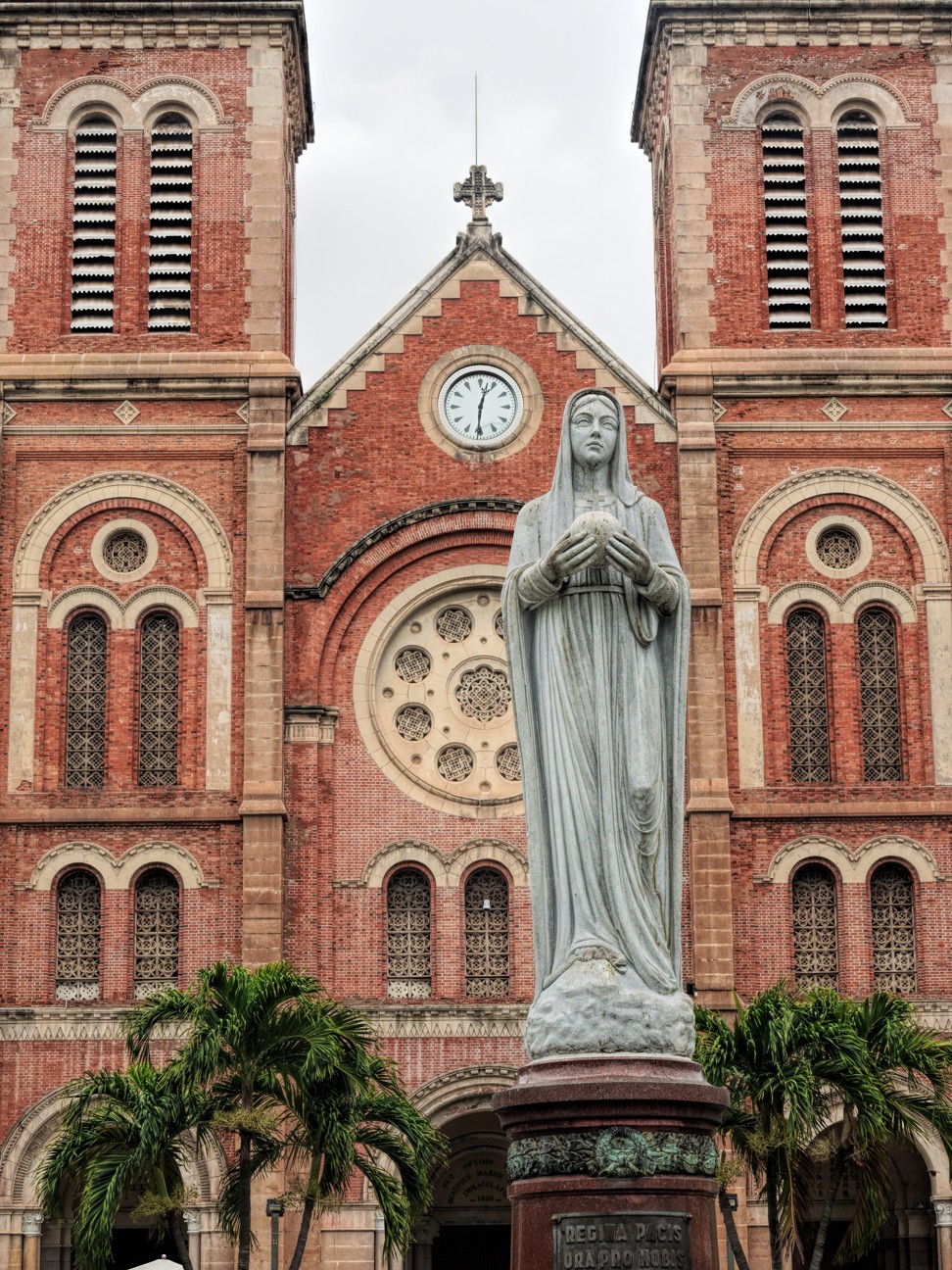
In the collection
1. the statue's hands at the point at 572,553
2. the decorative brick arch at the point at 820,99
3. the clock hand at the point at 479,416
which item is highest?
the decorative brick arch at the point at 820,99

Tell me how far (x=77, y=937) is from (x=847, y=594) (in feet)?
40.5

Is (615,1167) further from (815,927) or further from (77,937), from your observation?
(77,937)

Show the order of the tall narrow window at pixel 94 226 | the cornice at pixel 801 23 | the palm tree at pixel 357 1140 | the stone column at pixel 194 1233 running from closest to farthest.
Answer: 1. the palm tree at pixel 357 1140
2. the stone column at pixel 194 1233
3. the tall narrow window at pixel 94 226
4. the cornice at pixel 801 23

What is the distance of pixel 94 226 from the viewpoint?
3694 centimetres

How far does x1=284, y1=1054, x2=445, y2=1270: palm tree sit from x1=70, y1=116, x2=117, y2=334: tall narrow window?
15172mm

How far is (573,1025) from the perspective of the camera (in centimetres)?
1030

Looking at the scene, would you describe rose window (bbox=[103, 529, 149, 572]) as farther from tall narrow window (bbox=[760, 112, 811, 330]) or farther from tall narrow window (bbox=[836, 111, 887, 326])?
A: tall narrow window (bbox=[836, 111, 887, 326])

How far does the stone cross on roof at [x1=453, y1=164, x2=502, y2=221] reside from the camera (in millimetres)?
37281

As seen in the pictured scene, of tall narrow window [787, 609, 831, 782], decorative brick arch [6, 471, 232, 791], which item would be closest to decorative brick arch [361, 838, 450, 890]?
decorative brick arch [6, 471, 232, 791]

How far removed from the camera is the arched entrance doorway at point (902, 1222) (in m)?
34.0

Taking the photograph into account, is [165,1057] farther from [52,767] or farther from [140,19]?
[140,19]

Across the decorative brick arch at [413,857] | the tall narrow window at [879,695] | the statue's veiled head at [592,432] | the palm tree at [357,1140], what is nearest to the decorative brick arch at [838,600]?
the tall narrow window at [879,695]

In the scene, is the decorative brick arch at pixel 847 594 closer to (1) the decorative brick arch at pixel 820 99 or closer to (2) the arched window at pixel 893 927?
(2) the arched window at pixel 893 927

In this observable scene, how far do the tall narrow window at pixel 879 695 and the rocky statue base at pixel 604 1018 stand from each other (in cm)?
2463
